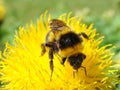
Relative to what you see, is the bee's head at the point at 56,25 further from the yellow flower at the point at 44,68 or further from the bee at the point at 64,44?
the yellow flower at the point at 44,68

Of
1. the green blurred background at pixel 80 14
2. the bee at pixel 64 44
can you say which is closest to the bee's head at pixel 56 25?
the bee at pixel 64 44

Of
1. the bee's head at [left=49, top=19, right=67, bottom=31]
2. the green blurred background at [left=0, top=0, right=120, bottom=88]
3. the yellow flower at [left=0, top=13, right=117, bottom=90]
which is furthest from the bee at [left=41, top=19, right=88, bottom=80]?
the green blurred background at [left=0, top=0, right=120, bottom=88]

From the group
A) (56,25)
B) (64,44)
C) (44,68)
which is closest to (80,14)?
(44,68)

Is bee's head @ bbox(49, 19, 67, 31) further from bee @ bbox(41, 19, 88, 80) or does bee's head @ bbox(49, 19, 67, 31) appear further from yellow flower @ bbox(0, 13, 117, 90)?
yellow flower @ bbox(0, 13, 117, 90)

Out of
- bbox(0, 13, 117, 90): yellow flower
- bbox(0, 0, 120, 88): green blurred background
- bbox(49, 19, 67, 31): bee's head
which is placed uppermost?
bbox(0, 0, 120, 88): green blurred background

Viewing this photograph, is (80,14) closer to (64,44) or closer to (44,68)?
(44,68)
